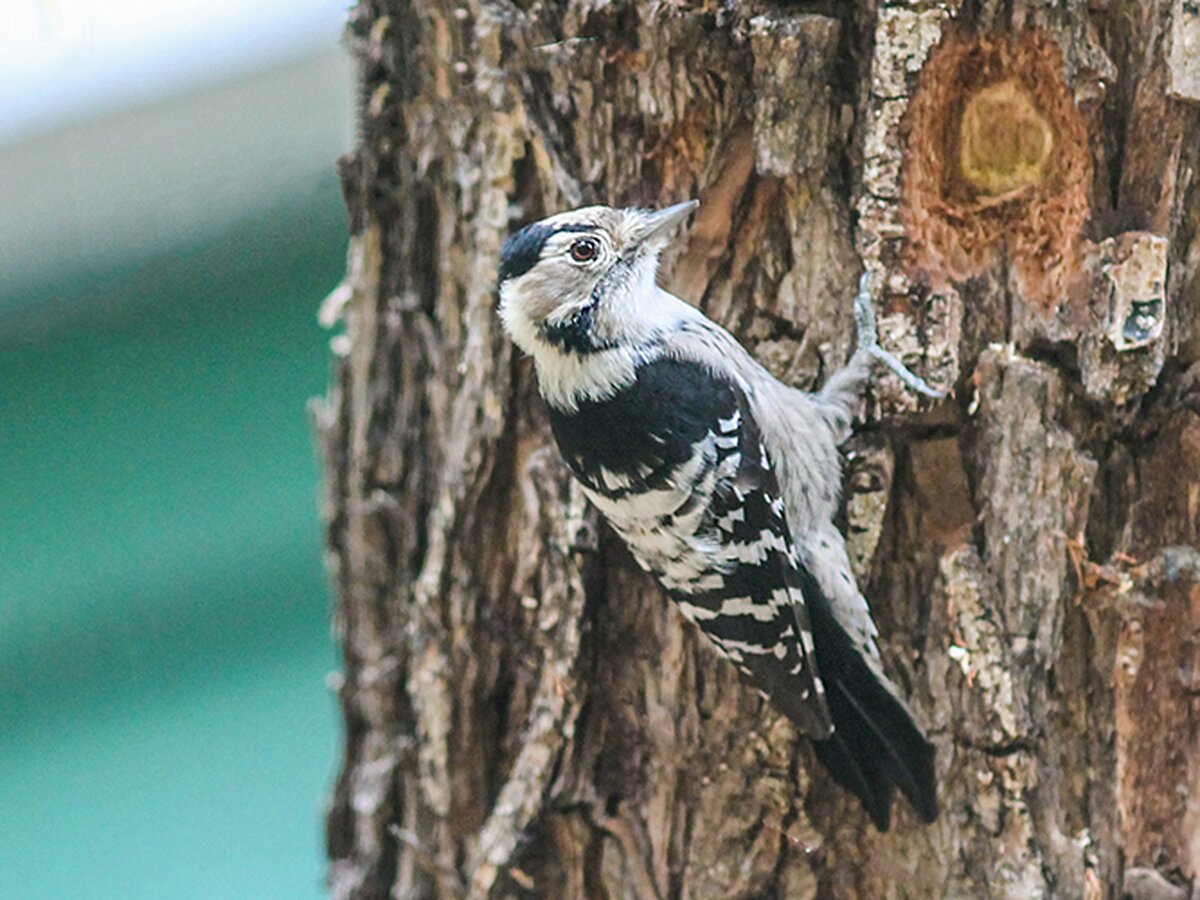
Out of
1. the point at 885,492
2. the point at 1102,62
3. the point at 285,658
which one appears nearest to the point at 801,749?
the point at 885,492

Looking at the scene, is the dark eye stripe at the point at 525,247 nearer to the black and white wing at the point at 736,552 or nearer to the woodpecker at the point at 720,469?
the woodpecker at the point at 720,469

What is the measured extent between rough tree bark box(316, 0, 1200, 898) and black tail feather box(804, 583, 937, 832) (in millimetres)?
46

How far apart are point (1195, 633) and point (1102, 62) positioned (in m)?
0.89

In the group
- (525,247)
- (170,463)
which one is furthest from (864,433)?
(170,463)

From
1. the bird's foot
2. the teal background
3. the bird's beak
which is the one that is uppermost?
the bird's beak

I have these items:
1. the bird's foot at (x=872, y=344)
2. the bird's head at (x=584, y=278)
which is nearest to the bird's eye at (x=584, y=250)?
the bird's head at (x=584, y=278)

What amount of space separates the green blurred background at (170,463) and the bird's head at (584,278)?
1.00m

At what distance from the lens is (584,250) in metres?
2.20

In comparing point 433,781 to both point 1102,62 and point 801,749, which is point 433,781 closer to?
point 801,749

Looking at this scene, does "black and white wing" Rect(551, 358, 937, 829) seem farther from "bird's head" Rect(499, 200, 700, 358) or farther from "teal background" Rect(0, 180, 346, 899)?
"teal background" Rect(0, 180, 346, 899)

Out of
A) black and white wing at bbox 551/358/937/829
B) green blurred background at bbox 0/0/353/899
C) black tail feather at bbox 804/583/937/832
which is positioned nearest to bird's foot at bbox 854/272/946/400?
black and white wing at bbox 551/358/937/829

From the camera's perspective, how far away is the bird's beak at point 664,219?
2090 millimetres

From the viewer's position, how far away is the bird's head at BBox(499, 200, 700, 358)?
2123 millimetres

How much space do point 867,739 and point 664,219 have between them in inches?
36.0
